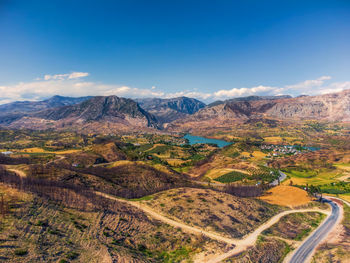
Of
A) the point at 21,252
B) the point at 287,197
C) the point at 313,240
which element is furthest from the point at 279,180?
the point at 21,252

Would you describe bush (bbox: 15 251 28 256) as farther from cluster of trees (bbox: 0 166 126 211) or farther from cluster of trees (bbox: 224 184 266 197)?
cluster of trees (bbox: 224 184 266 197)

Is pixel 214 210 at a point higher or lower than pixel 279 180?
higher

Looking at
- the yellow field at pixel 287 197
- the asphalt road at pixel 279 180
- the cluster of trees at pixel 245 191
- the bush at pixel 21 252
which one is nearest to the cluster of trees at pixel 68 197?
the bush at pixel 21 252

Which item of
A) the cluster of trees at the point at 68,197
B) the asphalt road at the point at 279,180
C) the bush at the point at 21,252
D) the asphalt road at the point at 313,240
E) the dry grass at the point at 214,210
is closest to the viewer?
the bush at the point at 21,252

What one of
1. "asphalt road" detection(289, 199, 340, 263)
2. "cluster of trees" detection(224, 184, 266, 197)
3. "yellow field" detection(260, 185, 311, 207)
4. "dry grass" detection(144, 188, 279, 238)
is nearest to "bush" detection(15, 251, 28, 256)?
"dry grass" detection(144, 188, 279, 238)

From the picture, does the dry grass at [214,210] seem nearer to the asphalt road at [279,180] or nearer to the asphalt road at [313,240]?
the asphalt road at [313,240]

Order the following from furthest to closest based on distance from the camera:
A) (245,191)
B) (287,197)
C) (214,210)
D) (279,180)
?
(279,180) → (245,191) → (287,197) → (214,210)

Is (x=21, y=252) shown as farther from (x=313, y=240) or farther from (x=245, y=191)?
(x=245, y=191)
